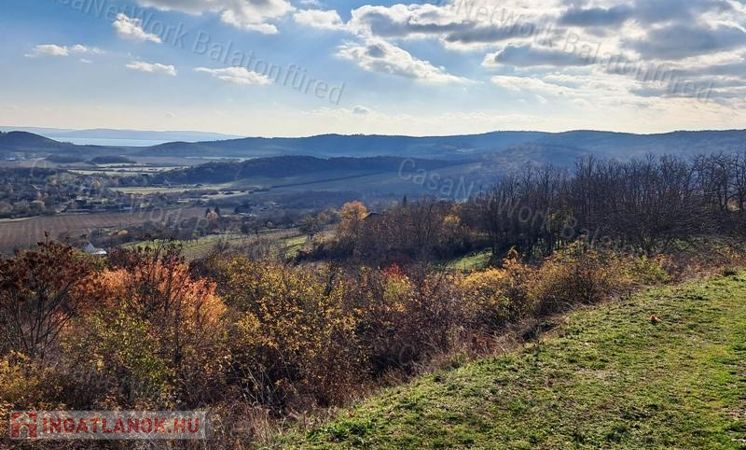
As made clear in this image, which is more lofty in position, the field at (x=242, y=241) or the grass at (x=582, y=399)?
the grass at (x=582, y=399)

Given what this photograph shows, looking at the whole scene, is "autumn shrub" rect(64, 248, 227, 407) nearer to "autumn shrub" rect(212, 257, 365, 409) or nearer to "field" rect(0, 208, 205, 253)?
"autumn shrub" rect(212, 257, 365, 409)

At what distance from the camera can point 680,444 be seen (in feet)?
20.0

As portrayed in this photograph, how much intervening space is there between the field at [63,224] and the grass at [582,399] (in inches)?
2525

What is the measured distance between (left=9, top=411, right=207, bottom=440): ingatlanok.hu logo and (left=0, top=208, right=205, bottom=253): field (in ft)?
193

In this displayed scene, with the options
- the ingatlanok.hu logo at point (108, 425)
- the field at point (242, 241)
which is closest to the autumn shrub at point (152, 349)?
the ingatlanok.hu logo at point (108, 425)

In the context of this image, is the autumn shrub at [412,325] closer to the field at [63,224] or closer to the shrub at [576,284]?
the shrub at [576,284]

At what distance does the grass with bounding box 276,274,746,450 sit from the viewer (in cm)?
643

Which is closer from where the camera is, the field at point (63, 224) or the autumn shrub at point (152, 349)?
the autumn shrub at point (152, 349)

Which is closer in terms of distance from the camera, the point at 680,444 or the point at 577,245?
the point at 680,444

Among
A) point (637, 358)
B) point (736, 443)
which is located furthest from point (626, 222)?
point (736, 443)

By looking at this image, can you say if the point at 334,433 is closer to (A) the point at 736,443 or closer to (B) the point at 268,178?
(A) the point at 736,443

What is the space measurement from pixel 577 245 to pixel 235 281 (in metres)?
16.9

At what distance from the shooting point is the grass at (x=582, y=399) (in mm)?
6430

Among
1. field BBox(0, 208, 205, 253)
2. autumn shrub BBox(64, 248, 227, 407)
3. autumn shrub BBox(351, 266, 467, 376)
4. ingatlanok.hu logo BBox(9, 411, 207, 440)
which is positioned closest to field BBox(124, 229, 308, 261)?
field BBox(0, 208, 205, 253)
